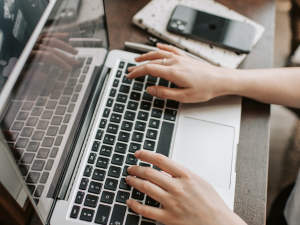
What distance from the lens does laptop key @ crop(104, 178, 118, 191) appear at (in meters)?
0.45

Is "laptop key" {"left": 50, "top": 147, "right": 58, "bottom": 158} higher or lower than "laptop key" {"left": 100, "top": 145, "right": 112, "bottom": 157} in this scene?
higher

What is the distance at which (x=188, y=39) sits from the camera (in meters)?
0.66

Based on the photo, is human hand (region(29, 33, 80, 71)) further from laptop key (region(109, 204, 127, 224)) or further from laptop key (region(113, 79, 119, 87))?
laptop key (region(109, 204, 127, 224))

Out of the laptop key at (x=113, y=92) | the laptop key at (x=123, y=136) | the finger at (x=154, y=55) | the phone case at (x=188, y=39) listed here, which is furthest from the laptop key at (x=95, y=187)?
the phone case at (x=188, y=39)

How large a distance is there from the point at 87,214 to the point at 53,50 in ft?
0.95

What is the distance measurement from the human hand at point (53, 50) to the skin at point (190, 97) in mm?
189

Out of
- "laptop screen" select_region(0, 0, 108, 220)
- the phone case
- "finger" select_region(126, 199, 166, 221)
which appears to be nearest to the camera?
"laptop screen" select_region(0, 0, 108, 220)

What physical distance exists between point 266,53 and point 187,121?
1.12ft

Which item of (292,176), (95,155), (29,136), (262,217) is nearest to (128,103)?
(95,155)

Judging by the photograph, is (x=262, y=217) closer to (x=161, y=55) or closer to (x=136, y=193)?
(x=136, y=193)

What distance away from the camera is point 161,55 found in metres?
Answer: 0.59

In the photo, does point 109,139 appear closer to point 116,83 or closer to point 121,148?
point 121,148

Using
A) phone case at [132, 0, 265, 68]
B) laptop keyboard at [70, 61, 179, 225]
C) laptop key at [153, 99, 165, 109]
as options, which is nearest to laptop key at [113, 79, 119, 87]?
laptop keyboard at [70, 61, 179, 225]

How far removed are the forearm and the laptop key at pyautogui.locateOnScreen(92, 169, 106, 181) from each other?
338mm
